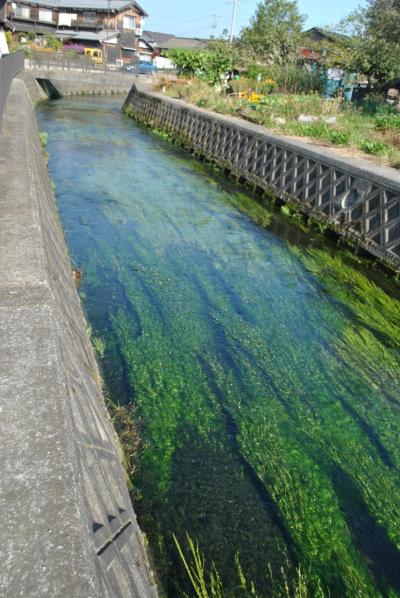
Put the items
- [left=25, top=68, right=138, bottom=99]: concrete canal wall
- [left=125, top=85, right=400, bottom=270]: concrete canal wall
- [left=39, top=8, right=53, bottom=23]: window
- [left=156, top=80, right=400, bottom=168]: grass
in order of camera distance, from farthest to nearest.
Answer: [left=39, top=8, right=53, bottom=23]: window, [left=25, top=68, right=138, bottom=99]: concrete canal wall, [left=156, top=80, right=400, bottom=168]: grass, [left=125, top=85, right=400, bottom=270]: concrete canal wall

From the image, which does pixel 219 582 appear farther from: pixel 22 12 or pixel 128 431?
pixel 22 12

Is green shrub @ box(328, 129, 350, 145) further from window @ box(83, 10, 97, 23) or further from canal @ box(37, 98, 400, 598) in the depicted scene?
window @ box(83, 10, 97, 23)

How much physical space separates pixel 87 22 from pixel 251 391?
68344 mm

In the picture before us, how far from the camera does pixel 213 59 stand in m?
28.8

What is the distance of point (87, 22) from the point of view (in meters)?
59.8

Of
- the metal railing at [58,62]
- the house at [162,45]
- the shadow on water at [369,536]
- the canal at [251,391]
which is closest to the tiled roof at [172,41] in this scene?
the house at [162,45]

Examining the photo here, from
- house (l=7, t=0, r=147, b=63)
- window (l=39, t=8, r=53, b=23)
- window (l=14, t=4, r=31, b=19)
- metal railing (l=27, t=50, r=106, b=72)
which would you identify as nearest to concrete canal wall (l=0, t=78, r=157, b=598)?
metal railing (l=27, t=50, r=106, b=72)

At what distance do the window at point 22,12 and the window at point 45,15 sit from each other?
1.48 m

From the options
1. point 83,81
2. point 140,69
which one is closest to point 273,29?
point 140,69

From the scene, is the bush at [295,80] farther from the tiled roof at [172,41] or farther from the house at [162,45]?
the tiled roof at [172,41]

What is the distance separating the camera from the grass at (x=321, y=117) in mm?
14723

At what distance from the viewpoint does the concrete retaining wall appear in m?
35.0

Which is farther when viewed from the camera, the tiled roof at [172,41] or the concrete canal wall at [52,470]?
the tiled roof at [172,41]

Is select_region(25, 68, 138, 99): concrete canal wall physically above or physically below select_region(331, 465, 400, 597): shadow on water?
above
